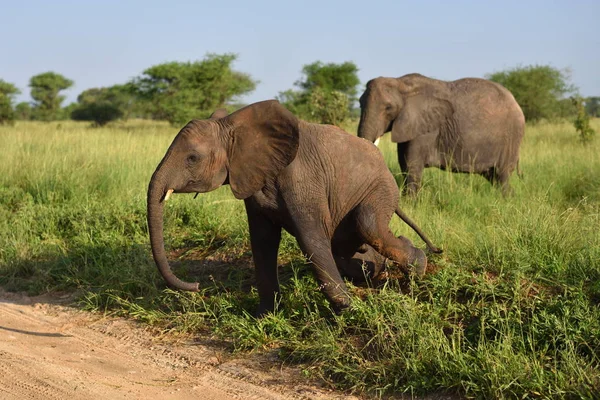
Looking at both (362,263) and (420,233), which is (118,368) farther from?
(420,233)

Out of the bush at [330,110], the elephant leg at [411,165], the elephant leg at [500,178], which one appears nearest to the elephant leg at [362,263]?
the elephant leg at [411,165]

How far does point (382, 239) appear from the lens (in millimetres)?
4977

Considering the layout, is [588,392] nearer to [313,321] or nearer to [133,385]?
[313,321]

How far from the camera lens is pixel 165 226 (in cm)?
725

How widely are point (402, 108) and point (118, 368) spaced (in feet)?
19.8

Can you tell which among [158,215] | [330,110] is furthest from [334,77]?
[158,215]

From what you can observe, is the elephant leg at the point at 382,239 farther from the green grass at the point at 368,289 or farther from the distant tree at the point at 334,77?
the distant tree at the point at 334,77

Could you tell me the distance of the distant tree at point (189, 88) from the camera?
81.0 ft

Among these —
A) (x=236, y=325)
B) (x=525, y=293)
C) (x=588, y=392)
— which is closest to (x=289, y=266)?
(x=236, y=325)

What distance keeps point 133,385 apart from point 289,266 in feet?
6.48

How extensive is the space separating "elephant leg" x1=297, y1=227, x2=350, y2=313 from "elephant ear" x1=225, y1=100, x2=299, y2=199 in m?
0.41

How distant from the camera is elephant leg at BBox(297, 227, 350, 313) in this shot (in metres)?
4.78

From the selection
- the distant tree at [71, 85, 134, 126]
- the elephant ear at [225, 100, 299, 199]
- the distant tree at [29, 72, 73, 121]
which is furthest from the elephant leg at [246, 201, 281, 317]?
the distant tree at [29, 72, 73, 121]

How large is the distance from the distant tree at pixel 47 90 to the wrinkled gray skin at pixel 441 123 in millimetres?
34229
